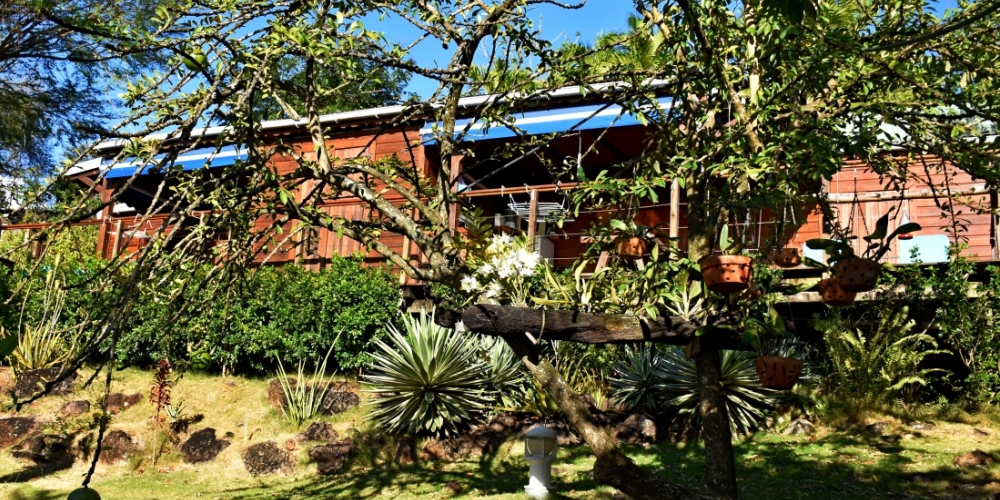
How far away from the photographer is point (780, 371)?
16.1 ft

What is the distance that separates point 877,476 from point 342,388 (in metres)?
6.55

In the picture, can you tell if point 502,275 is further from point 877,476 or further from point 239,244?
point 877,476

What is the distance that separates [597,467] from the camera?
4.24 metres

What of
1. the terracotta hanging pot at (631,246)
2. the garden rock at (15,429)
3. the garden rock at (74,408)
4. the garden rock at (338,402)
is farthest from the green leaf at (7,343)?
the garden rock at (74,408)

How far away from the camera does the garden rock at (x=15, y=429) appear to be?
10.1 meters

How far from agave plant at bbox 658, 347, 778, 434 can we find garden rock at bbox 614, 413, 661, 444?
0.32 metres

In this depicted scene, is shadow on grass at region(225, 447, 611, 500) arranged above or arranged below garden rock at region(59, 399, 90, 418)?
below

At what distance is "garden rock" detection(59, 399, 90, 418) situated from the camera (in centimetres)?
1075

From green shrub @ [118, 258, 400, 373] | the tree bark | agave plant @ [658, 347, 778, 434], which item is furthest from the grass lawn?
the tree bark

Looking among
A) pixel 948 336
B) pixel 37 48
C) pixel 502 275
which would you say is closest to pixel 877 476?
pixel 948 336

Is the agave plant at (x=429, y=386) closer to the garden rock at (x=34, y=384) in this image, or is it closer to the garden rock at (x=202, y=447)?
the garden rock at (x=202, y=447)

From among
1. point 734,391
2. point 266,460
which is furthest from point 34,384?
point 734,391

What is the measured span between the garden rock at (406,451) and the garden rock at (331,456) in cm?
54

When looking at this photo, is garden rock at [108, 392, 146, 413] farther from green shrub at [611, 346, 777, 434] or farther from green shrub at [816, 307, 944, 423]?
green shrub at [816, 307, 944, 423]
